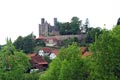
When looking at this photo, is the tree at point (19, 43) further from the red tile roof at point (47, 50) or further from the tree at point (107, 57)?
the tree at point (107, 57)

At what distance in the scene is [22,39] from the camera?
330 feet

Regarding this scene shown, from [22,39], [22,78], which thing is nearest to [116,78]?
[22,78]

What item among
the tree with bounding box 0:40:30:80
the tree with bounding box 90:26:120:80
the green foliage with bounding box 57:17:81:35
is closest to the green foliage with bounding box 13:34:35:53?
the green foliage with bounding box 57:17:81:35

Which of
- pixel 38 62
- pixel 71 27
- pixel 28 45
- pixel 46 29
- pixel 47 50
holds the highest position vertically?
pixel 46 29

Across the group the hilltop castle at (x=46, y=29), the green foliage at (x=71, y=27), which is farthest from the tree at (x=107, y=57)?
the hilltop castle at (x=46, y=29)

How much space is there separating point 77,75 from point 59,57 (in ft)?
17.9

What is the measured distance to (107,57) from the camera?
34.5 m

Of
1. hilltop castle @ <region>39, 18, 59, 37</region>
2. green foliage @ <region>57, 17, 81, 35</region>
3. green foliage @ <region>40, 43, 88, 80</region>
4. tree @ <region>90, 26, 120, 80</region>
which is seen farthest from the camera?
hilltop castle @ <region>39, 18, 59, 37</region>

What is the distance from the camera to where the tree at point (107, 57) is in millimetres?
34188

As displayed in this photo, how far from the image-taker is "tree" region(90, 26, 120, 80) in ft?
112

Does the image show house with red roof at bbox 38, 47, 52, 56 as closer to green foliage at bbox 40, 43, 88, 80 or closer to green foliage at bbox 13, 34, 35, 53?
green foliage at bbox 13, 34, 35, 53

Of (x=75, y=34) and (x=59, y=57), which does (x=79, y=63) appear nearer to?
(x=59, y=57)

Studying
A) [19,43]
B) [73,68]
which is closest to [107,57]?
[73,68]

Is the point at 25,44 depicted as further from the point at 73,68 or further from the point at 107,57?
the point at 107,57
